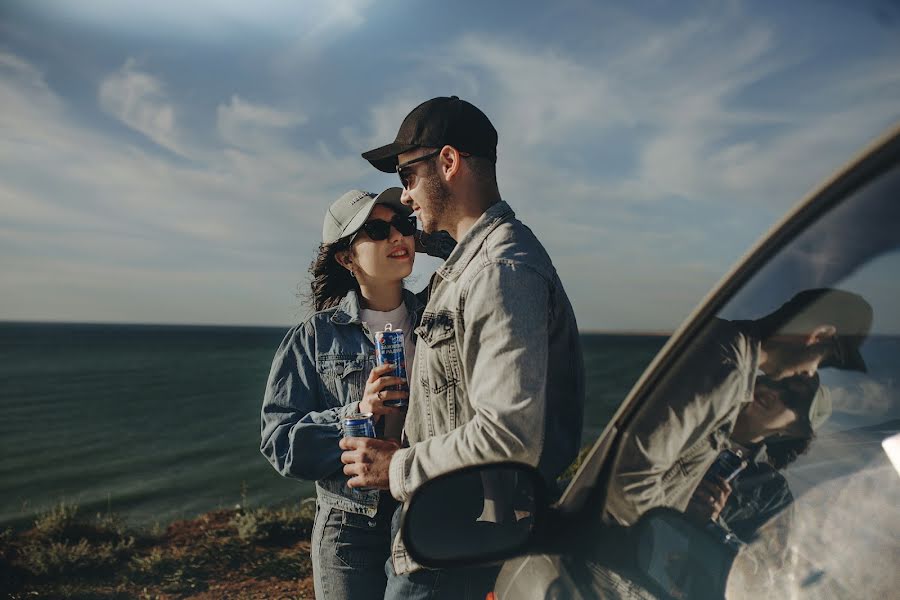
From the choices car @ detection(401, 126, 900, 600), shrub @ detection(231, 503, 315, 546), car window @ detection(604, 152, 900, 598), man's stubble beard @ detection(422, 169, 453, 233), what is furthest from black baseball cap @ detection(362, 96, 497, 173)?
shrub @ detection(231, 503, 315, 546)

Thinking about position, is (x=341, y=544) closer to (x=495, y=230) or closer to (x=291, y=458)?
(x=291, y=458)

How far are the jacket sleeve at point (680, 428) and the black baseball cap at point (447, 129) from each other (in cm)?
117

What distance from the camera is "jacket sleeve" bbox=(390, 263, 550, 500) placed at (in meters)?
1.65

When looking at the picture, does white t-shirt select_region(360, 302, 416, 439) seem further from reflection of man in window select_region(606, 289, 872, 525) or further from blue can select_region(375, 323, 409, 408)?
reflection of man in window select_region(606, 289, 872, 525)

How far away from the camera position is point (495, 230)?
2.06 meters

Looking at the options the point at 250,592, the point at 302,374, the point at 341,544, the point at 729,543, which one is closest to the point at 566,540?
the point at 729,543

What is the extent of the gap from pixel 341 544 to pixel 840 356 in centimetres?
199

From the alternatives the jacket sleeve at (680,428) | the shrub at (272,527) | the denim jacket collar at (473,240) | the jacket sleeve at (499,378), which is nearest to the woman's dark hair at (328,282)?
the denim jacket collar at (473,240)

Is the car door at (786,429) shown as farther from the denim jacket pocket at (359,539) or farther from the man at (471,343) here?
the denim jacket pocket at (359,539)

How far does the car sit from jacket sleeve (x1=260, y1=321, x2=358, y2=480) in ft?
3.69

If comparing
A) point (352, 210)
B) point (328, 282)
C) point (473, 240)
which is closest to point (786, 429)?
point (473, 240)

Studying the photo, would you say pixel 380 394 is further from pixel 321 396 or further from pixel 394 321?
pixel 394 321

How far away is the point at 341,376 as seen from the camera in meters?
2.84

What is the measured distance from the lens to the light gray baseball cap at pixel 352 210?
9.37 feet
